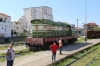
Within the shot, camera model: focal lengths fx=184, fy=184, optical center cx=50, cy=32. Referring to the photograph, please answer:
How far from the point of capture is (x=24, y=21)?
364 ft

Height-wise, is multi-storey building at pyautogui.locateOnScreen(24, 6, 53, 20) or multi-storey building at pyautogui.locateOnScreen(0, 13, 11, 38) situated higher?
multi-storey building at pyautogui.locateOnScreen(24, 6, 53, 20)

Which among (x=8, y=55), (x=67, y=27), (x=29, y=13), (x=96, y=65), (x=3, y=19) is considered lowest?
(x=96, y=65)

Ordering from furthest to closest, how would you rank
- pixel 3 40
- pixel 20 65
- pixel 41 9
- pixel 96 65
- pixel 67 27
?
pixel 41 9 → pixel 3 40 → pixel 67 27 → pixel 96 65 → pixel 20 65

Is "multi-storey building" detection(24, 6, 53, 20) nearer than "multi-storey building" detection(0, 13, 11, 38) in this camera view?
No

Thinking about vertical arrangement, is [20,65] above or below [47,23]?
below

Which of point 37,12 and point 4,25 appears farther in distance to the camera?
point 37,12

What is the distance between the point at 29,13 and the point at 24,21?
38471 millimetres

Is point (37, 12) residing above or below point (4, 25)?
above

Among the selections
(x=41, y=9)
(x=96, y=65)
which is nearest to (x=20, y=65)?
(x=96, y=65)

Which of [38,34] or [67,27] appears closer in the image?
[38,34]

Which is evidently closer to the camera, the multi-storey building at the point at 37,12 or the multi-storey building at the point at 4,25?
the multi-storey building at the point at 4,25

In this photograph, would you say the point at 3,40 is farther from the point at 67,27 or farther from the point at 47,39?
the point at 47,39

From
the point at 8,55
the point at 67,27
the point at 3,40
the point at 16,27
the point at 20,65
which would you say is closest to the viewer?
the point at 8,55

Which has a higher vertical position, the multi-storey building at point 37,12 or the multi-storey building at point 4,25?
→ the multi-storey building at point 37,12
